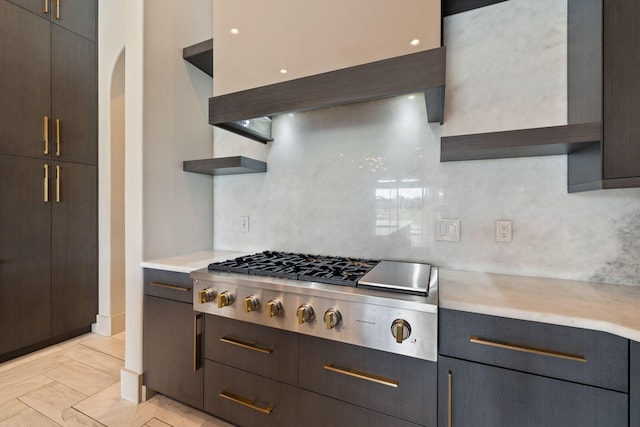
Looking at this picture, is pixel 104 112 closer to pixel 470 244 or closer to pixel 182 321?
pixel 182 321

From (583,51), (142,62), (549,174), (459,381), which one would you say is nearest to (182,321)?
(459,381)

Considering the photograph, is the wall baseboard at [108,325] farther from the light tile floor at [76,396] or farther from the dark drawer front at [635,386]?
the dark drawer front at [635,386]

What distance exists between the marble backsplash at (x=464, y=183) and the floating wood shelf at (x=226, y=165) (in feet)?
0.45

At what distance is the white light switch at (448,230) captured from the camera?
1.51 metres

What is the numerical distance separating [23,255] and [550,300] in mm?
3360

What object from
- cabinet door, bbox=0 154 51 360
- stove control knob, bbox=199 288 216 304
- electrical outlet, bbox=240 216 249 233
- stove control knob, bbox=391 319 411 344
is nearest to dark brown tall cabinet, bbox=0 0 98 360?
cabinet door, bbox=0 154 51 360

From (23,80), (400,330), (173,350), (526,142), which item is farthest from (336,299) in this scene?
(23,80)

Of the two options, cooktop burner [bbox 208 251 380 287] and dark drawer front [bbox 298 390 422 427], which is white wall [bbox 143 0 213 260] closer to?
cooktop burner [bbox 208 251 380 287]

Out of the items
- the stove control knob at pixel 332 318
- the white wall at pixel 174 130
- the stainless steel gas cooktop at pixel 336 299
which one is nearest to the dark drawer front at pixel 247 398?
the stainless steel gas cooktop at pixel 336 299

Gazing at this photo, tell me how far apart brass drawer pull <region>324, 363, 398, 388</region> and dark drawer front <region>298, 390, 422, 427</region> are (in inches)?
A: 5.1

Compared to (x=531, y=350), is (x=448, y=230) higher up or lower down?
higher up

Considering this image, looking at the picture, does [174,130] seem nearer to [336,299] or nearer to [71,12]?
[336,299]

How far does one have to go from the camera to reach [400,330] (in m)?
0.99

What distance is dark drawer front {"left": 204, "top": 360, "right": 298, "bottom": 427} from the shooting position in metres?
1.27
